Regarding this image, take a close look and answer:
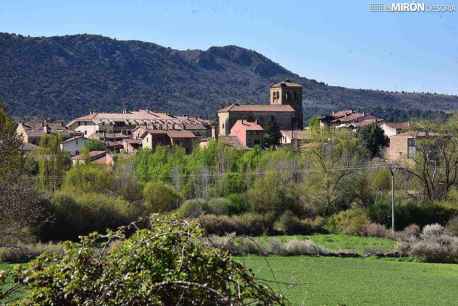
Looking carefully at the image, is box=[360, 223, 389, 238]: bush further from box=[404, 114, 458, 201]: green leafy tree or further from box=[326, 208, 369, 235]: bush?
box=[404, 114, 458, 201]: green leafy tree

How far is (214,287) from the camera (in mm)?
4492

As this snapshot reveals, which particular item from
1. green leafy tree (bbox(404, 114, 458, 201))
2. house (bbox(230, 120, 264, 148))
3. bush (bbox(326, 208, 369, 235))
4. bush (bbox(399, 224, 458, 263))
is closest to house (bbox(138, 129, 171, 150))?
house (bbox(230, 120, 264, 148))

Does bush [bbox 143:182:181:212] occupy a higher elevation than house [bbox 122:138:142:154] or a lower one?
lower

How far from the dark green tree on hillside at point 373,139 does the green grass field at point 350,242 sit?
92.4 feet

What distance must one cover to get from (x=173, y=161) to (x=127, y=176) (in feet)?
22.3

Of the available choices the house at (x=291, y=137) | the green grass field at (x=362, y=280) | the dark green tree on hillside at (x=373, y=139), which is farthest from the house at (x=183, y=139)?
the green grass field at (x=362, y=280)

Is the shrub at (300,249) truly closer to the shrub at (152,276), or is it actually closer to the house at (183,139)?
the shrub at (152,276)

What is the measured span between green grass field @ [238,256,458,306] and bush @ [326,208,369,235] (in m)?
9.73

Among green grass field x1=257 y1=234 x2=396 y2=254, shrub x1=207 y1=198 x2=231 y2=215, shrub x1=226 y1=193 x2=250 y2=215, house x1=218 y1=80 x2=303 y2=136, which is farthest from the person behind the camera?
house x1=218 y1=80 x2=303 y2=136

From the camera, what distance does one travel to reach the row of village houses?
230ft

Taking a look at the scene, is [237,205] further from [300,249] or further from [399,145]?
[399,145]

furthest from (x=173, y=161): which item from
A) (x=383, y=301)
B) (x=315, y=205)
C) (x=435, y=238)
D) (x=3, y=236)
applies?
(x=383, y=301)

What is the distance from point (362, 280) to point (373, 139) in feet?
149

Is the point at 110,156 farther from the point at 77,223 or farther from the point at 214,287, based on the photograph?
the point at 214,287
